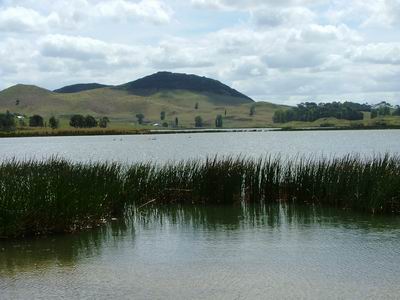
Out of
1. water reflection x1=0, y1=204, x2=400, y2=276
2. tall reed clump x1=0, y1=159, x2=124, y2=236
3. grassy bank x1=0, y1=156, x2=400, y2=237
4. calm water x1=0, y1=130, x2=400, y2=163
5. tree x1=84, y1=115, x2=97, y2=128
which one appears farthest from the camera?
tree x1=84, y1=115, x2=97, y2=128

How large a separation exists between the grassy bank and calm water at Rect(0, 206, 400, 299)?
2.26 feet

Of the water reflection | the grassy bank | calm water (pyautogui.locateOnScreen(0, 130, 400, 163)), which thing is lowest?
calm water (pyautogui.locateOnScreen(0, 130, 400, 163))

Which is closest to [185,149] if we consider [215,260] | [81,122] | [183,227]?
[183,227]

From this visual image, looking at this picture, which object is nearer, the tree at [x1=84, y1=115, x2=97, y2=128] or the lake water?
the lake water

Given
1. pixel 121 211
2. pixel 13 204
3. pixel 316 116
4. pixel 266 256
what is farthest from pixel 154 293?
pixel 316 116

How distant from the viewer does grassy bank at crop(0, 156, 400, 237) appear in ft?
46.8

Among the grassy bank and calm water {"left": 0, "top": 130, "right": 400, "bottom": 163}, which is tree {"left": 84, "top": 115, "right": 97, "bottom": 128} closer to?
calm water {"left": 0, "top": 130, "right": 400, "bottom": 163}

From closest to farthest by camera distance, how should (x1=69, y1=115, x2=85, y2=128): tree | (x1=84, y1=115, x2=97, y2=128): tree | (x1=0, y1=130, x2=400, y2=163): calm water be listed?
(x1=0, y1=130, x2=400, y2=163): calm water
(x1=69, y1=115, x2=85, y2=128): tree
(x1=84, y1=115, x2=97, y2=128): tree

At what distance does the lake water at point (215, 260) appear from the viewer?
32.2ft

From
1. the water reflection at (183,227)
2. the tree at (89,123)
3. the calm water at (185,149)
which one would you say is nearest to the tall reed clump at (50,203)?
the water reflection at (183,227)

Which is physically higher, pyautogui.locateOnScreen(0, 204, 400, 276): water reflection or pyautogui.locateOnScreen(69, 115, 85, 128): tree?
pyautogui.locateOnScreen(69, 115, 85, 128): tree

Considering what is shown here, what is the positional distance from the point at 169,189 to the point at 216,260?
8.66m

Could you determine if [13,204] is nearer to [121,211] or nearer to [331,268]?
[121,211]

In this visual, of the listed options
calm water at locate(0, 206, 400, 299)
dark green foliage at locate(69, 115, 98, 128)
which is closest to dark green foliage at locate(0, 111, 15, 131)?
dark green foliage at locate(69, 115, 98, 128)
